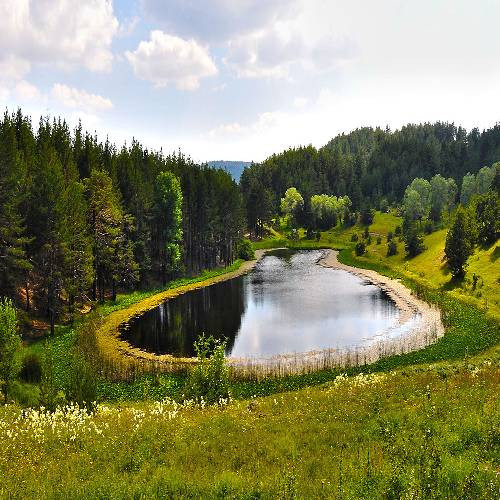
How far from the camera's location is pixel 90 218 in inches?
2635

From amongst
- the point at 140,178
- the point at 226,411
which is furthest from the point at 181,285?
the point at 226,411

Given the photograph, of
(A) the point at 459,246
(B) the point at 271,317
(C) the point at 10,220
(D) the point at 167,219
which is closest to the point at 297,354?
(B) the point at 271,317

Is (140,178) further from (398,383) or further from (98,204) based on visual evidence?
(398,383)

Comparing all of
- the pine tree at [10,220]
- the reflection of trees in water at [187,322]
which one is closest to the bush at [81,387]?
the reflection of trees in water at [187,322]

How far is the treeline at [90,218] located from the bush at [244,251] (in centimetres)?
542

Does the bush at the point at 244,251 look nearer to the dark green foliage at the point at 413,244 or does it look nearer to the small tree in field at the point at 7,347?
the dark green foliage at the point at 413,244

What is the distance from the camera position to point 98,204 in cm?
6556

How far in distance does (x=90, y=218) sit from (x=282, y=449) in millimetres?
59388

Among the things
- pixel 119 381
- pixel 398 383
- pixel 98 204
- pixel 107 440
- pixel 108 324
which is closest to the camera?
pixel 107 440

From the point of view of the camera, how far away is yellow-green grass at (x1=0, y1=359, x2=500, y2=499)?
10852 mm

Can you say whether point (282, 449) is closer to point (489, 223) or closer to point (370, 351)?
point (370, 351)

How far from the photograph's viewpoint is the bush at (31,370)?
35.4 m

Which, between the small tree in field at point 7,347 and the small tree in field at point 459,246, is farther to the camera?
the small tree in field at point 459,246

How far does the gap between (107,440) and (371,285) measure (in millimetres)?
73055
